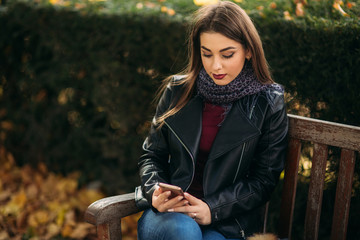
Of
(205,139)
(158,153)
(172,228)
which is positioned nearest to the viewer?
(172,228)

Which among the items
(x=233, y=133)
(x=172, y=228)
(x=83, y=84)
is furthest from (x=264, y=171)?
(x=83, y=84)

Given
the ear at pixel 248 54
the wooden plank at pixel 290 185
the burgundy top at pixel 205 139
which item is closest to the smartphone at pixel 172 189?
the burgundy top at pixel 205 139

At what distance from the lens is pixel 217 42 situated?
2.07 metres

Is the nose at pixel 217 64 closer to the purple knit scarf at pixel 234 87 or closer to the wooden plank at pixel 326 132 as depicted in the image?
the purple knit scarf at pixel 234 87

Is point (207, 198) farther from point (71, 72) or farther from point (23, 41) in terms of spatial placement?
point (23, 41)

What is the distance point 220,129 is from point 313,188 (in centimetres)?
57

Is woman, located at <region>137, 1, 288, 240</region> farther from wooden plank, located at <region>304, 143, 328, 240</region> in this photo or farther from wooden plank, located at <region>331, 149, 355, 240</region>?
wooden plank, located at <region>331, 149, 355, 240</region>

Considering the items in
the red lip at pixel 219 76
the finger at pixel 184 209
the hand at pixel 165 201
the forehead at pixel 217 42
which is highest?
the forehead at pixel 217 42

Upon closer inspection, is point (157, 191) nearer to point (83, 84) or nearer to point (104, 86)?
point (104, 86)

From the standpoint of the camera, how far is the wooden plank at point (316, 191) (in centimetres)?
220

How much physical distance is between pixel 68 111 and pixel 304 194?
97.5 inches

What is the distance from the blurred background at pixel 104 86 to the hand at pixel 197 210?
0.85 metres

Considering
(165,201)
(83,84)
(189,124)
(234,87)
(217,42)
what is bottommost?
(83,84)

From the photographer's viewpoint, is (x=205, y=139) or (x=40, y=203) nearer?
(x=205, y=139)
